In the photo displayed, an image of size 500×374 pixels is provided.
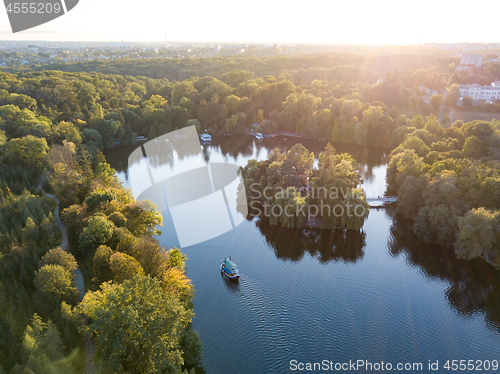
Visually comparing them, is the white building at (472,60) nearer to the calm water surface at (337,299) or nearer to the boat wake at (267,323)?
the calm water surface at (337,299)

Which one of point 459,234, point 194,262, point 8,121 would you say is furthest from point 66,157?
point 459,234

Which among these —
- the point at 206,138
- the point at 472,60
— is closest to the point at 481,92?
the point at 472,60

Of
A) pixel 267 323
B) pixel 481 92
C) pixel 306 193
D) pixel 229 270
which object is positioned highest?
pixel 481 92

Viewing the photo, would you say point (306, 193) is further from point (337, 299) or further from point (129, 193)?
point (129, 193)

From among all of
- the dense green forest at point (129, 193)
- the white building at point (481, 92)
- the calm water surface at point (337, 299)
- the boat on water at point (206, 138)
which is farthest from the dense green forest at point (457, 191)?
the white building at point (481, 92)

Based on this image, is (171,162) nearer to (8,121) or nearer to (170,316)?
(8,121)

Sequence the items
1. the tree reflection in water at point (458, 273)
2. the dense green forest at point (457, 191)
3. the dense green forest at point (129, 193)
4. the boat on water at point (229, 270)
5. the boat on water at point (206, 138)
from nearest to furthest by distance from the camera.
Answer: the dense green forest at point (129, 193)
the tree reflection in water at point (458, 273)
the boat on water at point (229, 270)
the dense green forest at point (457, 191)
the boat on water at point (206, 138)
